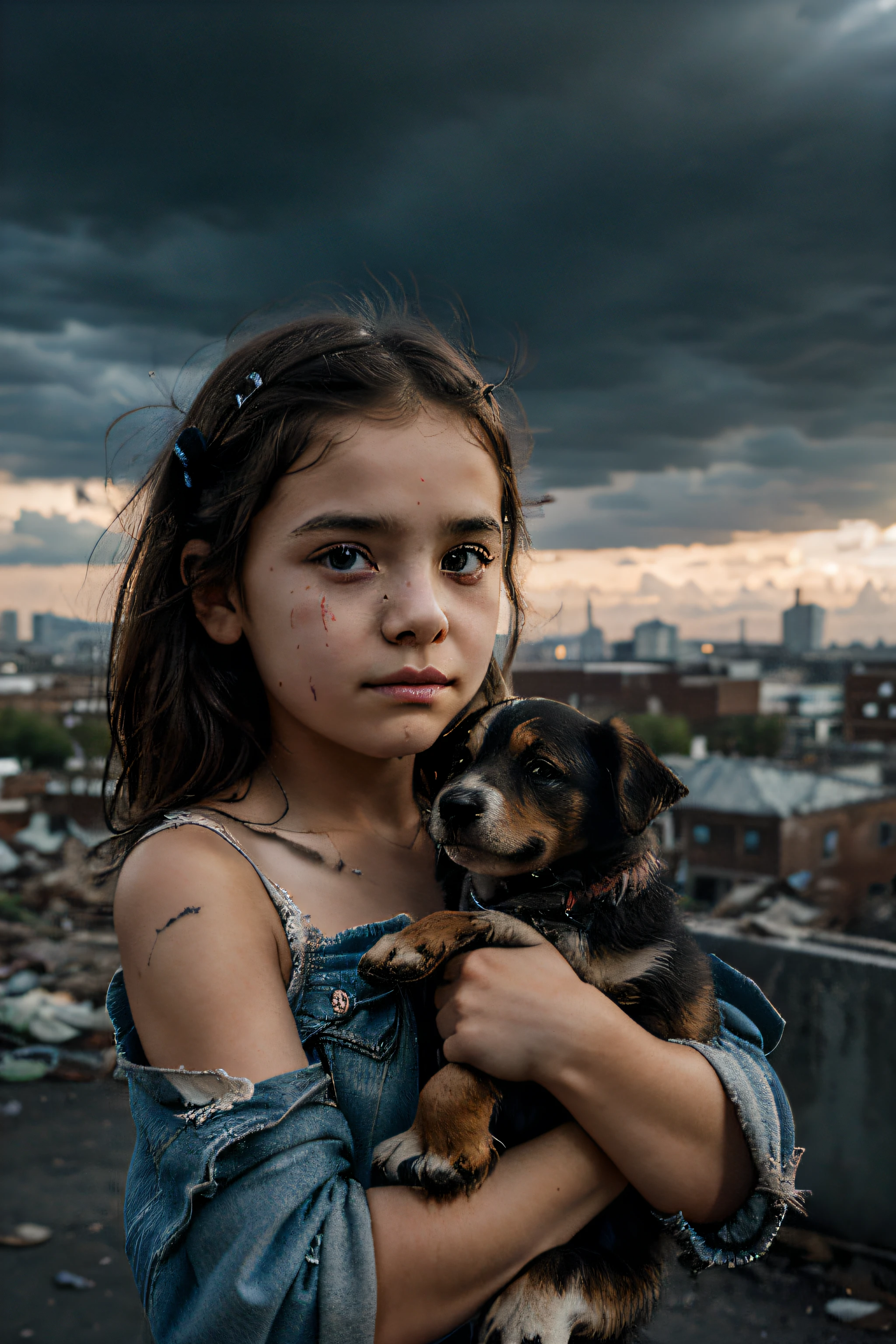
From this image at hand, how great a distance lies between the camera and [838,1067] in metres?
4.32

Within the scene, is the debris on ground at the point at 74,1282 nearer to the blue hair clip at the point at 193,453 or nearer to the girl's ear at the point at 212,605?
the girl's ear at the point at 212,605

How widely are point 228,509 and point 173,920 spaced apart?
741 millimetres

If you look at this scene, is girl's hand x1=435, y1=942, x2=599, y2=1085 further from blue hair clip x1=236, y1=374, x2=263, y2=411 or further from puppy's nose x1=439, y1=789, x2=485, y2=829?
blue hair clip x1=236, y1=374, x2=263, y2=411

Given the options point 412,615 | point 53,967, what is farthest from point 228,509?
point 53,967

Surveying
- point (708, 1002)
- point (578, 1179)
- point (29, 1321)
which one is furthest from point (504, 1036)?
point (29, 1321)

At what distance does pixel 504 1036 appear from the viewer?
1406mm

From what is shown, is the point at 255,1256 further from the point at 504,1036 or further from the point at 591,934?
the point at 591,934

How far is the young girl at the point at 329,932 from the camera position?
4.16 feet

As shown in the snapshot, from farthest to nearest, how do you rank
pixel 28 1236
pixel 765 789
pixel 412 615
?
pixel 765 789, pixel 28 1236, pixel 412 615

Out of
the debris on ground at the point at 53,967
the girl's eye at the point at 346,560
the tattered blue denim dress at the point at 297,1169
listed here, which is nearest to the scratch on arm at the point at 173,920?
the tattered blue denim dress at the point at 297,1169

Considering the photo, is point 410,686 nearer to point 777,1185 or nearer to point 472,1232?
point 472,1232

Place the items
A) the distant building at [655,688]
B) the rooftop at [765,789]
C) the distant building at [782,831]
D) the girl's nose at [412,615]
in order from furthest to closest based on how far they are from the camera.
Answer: the distant building at [655,688], the rooftop at [765,789], the distant building at [782,831], the girl's nose at [412,615]

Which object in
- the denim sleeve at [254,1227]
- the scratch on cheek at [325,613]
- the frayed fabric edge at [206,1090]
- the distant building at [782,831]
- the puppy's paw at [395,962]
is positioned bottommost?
the distant building at [782,831]

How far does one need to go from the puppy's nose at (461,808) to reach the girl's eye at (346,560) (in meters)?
0.44
